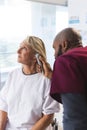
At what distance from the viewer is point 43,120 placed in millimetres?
Result: 1559

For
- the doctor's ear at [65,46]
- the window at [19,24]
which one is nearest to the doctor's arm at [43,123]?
the doctor's ear at [65,46]

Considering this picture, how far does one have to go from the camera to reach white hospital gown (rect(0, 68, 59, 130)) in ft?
5.10

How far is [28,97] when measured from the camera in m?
1.57

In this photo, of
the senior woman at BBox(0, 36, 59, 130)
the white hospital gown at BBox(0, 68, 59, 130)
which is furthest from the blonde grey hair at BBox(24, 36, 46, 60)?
the white hospital gown at BBox(0, 68, 59, 130)

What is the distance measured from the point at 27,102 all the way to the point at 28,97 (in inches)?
1.3

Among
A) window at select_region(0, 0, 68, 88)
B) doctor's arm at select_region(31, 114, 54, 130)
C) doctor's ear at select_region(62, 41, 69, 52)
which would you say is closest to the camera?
doctor's ear at select_region(62, 41, 69, 52)

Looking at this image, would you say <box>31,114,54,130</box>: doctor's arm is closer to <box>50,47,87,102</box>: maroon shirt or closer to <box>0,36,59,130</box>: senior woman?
<box>0,36,59,130</box>: senior woman

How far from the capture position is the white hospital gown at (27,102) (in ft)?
5.10

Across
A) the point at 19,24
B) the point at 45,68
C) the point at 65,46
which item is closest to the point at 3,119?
the point at 45,68

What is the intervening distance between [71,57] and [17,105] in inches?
24.6

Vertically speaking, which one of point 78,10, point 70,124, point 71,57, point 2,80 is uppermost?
point 78,10

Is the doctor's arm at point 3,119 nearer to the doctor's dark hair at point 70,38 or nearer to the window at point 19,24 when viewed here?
the doctor's dark hair at point 70,38

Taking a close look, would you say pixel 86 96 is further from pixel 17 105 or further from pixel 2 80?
pixel 2 80

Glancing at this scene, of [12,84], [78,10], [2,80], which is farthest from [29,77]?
[78,10]
